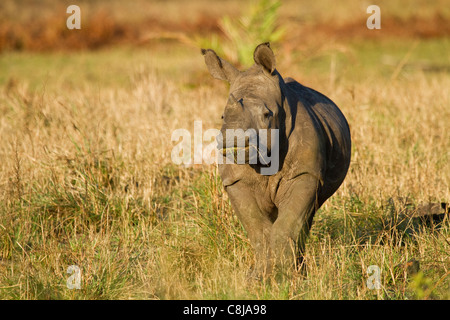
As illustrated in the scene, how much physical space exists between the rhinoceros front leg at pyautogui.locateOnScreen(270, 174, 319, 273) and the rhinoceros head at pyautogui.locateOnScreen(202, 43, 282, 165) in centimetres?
29

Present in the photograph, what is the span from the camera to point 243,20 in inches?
427

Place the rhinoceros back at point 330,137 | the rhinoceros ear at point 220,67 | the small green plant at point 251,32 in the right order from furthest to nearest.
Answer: the small green plant at point 251,32, the rhinoceros back at point 330,137, the rhinoceros ear at point 220,67

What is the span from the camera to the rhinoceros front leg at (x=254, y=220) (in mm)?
4188

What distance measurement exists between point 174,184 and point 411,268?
2.96 metres

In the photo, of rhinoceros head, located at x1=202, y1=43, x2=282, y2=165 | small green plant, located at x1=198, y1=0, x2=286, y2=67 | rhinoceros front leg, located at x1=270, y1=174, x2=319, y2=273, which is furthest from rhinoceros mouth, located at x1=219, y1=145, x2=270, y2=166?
small green plant, located at x1=198, y1=0, x2=286, y2=67

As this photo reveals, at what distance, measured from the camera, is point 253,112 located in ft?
12.6

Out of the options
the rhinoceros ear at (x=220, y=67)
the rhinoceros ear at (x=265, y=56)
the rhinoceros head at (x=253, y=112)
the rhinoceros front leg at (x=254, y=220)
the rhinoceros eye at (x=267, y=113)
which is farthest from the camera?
the rhinoceros ear at (x=220, y=67)

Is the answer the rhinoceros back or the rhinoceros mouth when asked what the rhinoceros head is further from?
the rhinoceros back

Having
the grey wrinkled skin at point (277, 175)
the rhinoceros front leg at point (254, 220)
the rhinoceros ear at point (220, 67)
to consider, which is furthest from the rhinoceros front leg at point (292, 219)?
the rhinoceros ear at point (220, 67)

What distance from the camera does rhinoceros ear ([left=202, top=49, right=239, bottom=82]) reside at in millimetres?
4301

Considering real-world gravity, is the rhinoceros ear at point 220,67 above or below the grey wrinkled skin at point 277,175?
above

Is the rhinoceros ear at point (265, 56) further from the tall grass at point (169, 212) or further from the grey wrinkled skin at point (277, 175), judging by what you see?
the tall grass at point (169, 212)

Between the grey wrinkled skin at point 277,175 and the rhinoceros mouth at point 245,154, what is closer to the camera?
the rhinoceros mouth at point 245,154

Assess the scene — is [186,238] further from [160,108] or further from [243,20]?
[243,20]
